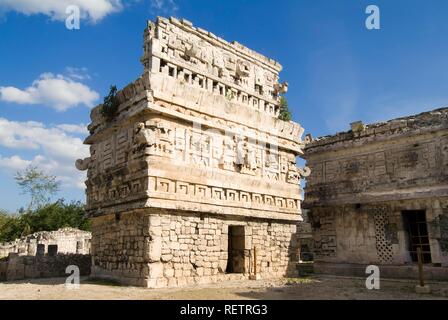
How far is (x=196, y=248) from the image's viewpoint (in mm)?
9898

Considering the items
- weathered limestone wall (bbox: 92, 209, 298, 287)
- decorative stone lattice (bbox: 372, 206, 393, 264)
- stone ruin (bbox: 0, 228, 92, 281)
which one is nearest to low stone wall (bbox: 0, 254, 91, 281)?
stone ruin (bbox: 0, 228, 92, 281)

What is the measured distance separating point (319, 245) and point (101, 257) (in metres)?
8.21

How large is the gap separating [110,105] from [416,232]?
10821 mm

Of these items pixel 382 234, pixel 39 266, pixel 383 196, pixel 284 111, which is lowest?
pixel 39 266

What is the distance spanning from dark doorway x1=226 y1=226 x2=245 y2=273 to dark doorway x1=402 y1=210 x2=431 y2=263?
5718 millimetres

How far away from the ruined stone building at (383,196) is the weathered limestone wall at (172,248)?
335 cm

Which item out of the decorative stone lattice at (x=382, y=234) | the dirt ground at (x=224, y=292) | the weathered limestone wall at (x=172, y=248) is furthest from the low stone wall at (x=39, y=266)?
the decorative stone lattice at (x=382, y=234)

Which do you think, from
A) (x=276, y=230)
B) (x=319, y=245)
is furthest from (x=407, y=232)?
(x=276, y=230)

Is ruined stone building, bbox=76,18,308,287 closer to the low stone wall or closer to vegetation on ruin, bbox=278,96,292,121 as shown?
vegetation on ruin, bbox=278,96,292,121

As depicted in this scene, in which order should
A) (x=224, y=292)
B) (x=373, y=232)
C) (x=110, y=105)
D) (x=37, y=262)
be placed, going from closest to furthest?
(x=224, y=292) → (x=110, y=105) → (x=37, y=262) → (x=373, y=232)

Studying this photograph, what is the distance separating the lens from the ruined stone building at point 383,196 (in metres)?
12.1

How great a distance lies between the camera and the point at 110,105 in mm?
11336

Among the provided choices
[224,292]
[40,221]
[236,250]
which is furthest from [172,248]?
[40,221]

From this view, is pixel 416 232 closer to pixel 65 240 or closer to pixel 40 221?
pixel 65 240
